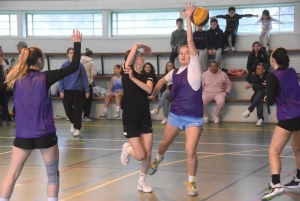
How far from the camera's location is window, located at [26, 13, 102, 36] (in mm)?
20516

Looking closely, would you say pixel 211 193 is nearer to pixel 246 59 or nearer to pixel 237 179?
pixel 237 179

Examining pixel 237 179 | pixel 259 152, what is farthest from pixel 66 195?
pixel 259 152

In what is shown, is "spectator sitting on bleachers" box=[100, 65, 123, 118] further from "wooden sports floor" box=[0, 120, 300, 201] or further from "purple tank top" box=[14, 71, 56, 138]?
"purple tank top" box=[14, 71, 56, 138]

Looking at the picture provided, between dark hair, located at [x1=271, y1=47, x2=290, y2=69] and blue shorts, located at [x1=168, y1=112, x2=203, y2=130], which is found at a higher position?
dark hair, located at [x1=271, y1=47, x2=290, y2=69]

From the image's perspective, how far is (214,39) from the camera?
1756 cm

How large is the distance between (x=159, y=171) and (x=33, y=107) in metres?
3.47

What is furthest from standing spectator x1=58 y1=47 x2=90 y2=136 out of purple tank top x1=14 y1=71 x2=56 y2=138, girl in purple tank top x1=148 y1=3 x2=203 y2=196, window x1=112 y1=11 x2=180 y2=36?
window x1=112 y1=11 x2=180 y2=36

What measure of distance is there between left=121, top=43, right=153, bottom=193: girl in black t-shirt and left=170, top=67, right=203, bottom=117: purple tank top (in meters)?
0.37

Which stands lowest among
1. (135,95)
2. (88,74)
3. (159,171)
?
(159,171)

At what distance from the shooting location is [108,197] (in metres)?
6.71

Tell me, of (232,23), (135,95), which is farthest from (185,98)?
(232,23)

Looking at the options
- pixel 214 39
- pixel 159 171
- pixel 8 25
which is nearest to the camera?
pixel 159 171

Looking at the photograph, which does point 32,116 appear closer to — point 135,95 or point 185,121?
point 135,95

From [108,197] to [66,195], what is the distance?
0.54 m
